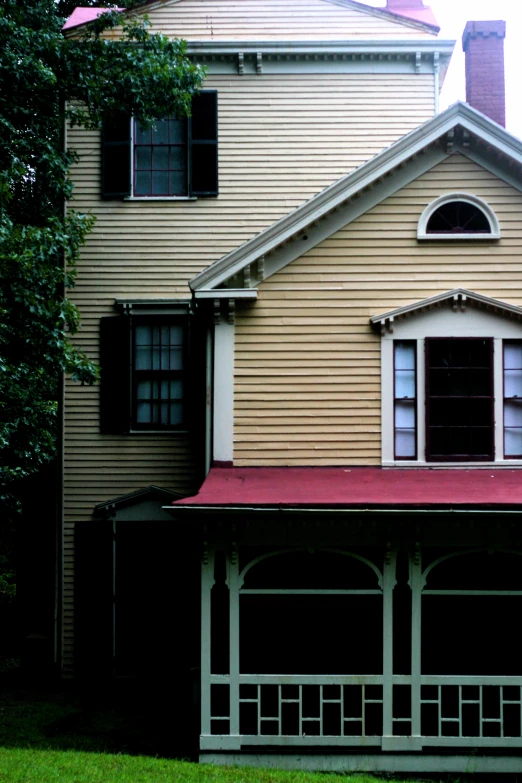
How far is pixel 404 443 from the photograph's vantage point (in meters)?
13.6

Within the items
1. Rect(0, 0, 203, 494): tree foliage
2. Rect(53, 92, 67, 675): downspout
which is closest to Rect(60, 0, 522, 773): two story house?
Rect(53, 92, 67, 675): downspout

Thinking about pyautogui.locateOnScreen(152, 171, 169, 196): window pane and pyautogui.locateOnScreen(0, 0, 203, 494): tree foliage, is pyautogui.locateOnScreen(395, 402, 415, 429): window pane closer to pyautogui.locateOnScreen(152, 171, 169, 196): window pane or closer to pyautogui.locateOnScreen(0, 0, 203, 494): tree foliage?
pyautogui.locateOnScreen(0, 0, 203, 494): tree foliage

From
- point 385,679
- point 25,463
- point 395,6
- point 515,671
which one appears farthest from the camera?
point 25,463

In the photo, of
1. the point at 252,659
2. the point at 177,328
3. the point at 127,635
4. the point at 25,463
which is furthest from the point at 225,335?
the point at 25,463

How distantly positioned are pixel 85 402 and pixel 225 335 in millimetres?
4115

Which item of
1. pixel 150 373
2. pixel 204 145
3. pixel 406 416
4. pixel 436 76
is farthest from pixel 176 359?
pixel 436 76

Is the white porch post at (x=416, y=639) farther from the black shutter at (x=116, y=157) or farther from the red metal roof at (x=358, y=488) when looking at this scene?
the black shutter at (x=116, y=157)

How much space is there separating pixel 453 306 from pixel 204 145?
5.97 m

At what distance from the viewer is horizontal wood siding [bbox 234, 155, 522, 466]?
13609 mm

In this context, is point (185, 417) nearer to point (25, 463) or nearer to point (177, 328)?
point (177, 328)

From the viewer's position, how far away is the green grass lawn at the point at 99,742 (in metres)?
10.3

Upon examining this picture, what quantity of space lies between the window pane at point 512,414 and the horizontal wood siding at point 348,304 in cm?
152

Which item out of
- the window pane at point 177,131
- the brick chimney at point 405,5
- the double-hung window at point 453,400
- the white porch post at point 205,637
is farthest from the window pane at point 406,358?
the brick chimney at point 405,5

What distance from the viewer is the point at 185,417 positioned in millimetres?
16531
